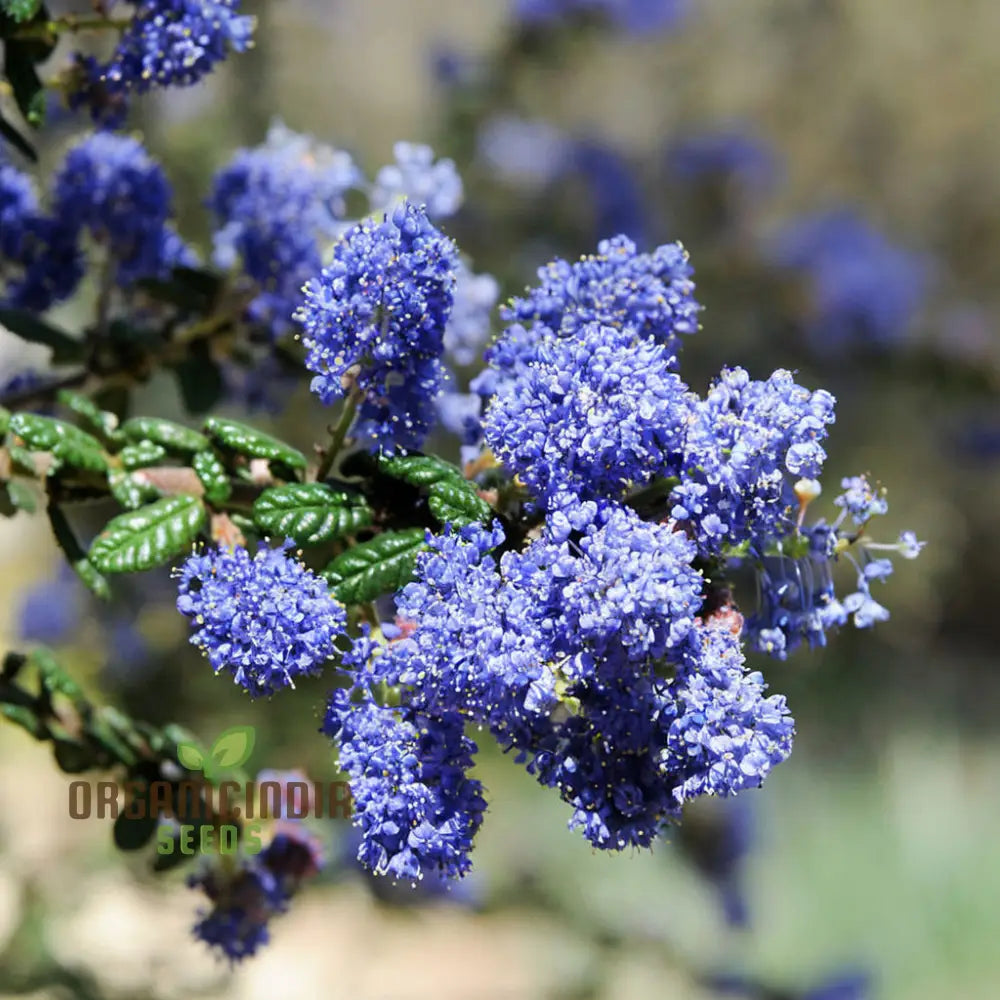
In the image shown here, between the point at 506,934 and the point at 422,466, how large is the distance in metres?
3.64

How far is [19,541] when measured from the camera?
5668 millimetres

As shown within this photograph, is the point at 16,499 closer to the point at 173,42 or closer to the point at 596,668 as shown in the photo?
the point at 173,42

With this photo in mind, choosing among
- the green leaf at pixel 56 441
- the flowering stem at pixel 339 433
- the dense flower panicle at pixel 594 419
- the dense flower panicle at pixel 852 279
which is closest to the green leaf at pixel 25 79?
the green leaf at pixel 56 441

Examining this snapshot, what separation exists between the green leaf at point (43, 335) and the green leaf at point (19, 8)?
17.3 inches

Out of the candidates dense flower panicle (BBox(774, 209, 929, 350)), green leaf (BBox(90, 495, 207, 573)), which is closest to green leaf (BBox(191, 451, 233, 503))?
green leaf (BBox(90, 495, 207, 573))

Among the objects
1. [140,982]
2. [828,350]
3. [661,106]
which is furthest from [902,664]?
[140,982]

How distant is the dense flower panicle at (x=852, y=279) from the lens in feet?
14.4

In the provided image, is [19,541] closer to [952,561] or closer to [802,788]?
[802,788]

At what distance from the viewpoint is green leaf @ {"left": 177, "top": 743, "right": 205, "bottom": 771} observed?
1.76 metres

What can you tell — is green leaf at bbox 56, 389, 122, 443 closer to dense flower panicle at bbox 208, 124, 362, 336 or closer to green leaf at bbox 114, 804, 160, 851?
dense flower panicle at bbox 208, 124, 362, 336

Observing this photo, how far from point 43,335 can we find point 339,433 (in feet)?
2.29

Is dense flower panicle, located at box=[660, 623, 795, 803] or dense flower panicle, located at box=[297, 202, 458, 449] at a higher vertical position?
dense flower panicle, located at box=[297, 202, 458, 449]

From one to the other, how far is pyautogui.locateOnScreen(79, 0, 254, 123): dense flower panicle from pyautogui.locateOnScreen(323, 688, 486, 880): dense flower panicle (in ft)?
3.09

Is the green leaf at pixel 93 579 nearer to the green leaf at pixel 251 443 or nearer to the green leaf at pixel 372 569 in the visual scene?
the green leaf at pixel 251 443
